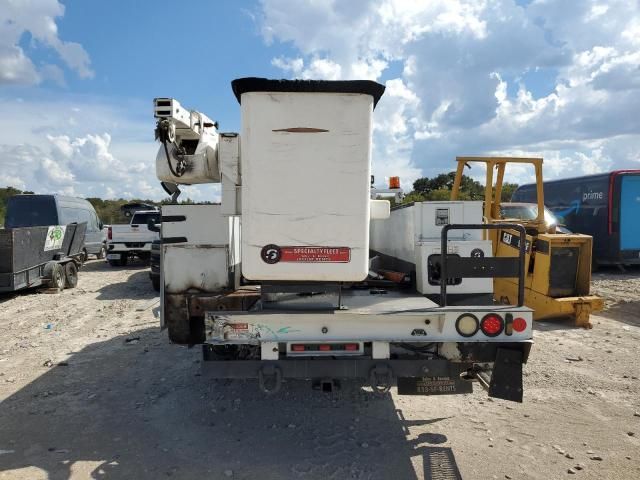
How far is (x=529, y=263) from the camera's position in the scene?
8.14 metres

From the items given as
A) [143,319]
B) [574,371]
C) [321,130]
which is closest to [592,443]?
[574,371]

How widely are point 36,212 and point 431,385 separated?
48.7 feet

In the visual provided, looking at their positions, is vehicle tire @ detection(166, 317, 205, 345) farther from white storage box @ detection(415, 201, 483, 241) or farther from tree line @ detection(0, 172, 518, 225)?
tree line @ detection(0, 172, 518, 225)

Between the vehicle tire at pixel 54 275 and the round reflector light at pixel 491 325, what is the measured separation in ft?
35.5

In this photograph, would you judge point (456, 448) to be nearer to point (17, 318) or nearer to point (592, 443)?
point (592, 443)

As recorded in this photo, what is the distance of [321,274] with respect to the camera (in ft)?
10.8

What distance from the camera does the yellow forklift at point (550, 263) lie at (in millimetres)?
7652

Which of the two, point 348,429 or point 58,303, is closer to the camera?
point 348,429

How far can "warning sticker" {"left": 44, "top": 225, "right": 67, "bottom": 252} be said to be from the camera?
11.4 m

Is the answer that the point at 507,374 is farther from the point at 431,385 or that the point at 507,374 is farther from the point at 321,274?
the point at 321,274

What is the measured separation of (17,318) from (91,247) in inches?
361

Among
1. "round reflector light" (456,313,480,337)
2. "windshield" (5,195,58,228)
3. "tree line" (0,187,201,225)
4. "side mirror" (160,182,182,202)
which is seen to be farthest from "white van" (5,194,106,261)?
"tree line" (0,187,201,225)

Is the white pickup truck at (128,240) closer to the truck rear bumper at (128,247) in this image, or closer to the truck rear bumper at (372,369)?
the truck rear bumper at (128,247)

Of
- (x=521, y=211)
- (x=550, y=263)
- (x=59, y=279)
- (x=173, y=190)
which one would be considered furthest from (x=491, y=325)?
(x=59, y=279)
